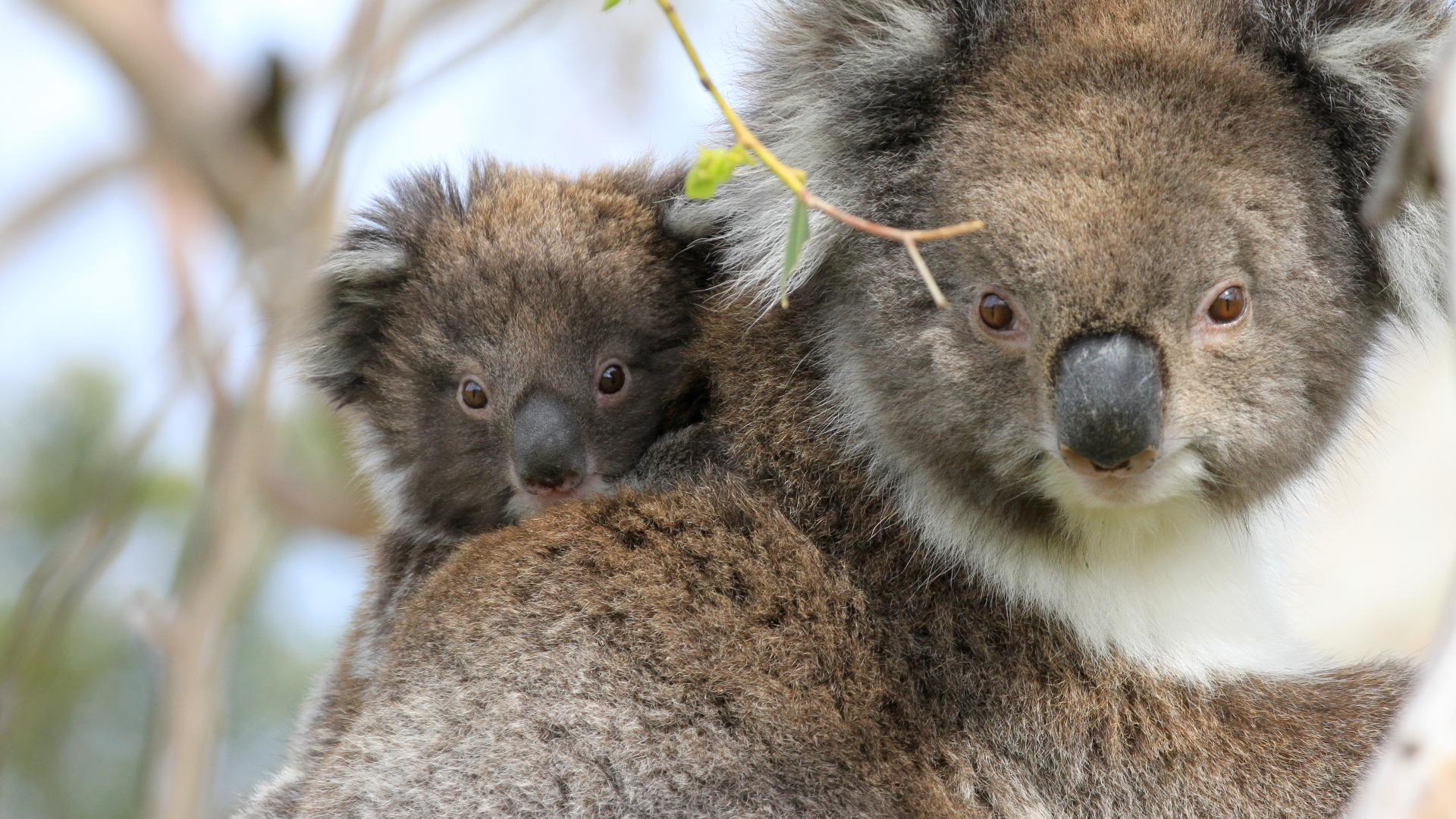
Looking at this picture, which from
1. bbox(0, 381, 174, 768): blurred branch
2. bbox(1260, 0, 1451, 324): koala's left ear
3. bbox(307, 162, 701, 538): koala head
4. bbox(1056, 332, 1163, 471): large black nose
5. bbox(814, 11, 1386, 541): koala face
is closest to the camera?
bbox(0, 381, 174, 768): blurred branch

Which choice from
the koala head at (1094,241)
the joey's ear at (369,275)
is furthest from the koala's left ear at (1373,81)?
the joey's ear at (369,275)

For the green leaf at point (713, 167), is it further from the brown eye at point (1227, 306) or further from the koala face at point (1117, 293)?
the brown eye at point (1227, 306)

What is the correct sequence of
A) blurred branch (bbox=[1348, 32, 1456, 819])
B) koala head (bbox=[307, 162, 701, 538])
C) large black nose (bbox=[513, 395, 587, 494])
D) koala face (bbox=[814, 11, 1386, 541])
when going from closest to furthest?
blurred branch (bbox=[1348, 32, 1456, 819])
koala face (bbox=[814, 11, 1386, 541])
large black nose (bbox=[513, 395, 587, 494])
koala head (bbox=[307, 162, 701, 538])

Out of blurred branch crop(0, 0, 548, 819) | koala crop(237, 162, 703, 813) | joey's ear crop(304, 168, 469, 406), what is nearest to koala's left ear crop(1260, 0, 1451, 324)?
koala crop(237, 162, 703, 813)

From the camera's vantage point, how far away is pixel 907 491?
3314 millimetres

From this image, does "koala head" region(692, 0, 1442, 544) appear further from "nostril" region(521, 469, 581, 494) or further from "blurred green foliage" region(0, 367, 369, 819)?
"blurred green foliage" region(0, 367, 369, 819)

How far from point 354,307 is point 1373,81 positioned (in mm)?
2656

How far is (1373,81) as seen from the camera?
306 centimetres

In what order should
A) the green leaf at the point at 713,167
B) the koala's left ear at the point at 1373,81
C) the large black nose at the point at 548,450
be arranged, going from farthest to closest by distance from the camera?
the large black nose at the point at 548,450 < the koala's left ear at the point at 1373,81 < the green leaf at the point at 713,167

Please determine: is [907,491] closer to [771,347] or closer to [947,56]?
[771,347]

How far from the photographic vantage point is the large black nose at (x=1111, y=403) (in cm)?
267

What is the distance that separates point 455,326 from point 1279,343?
6.72 ft

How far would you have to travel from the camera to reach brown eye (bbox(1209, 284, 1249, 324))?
2.84 meters

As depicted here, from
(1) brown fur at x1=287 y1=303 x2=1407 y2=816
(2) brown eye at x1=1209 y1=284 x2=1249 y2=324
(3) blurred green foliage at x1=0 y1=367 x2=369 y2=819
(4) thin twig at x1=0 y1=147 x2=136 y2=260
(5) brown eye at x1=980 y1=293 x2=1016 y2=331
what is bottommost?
(3) blurred green foliage at x1=0 y1=367 x2=369 y2=819
